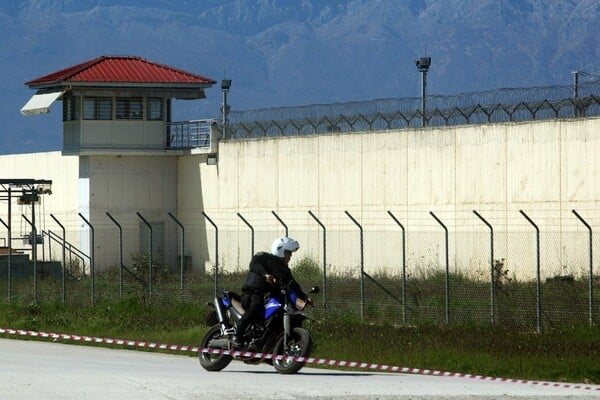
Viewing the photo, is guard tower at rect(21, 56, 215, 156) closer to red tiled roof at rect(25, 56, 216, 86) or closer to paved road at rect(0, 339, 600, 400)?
red tiled roof at rect(25, 56, 216, 86)

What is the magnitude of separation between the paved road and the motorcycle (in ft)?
0.63

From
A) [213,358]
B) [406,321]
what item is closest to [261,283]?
[213,358]

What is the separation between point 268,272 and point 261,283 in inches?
7.0

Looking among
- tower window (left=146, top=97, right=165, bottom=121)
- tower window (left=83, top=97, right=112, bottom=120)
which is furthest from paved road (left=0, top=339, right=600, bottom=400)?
tower window (left=146, top=97, right=165, bottom=121)

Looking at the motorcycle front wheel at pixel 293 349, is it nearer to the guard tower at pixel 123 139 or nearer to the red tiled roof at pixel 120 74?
the guard tower at pixel 123 139

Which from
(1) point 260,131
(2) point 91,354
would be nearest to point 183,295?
(2) point 91,354

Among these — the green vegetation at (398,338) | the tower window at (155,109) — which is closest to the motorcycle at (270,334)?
the green vegetation at (398,338)

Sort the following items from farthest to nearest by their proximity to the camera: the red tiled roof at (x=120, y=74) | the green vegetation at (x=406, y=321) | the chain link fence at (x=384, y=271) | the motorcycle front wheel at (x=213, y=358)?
the red tiled roof at (x=120, y=74)
the chain link fence at (x=384, y=271)
the green vegetation at (x=406, y=321)
the motorcycle front wheel at (x=213, y=358)

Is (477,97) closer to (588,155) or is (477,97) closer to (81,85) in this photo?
(588,155)

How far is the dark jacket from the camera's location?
70.1ft

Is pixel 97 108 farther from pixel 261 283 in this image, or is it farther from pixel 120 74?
pixel 261 283

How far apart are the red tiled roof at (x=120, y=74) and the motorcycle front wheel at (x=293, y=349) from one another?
101 ft

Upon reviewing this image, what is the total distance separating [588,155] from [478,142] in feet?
13.0

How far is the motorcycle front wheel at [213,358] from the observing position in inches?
864
